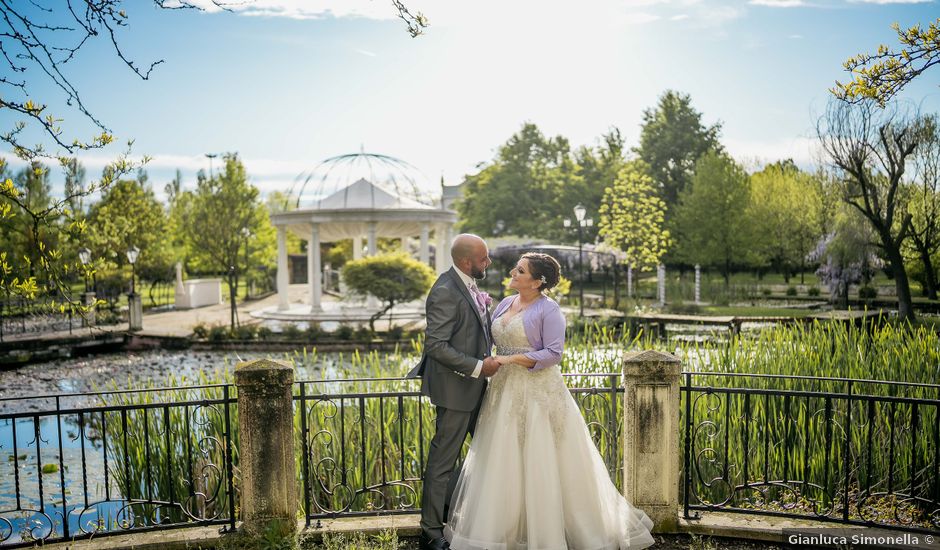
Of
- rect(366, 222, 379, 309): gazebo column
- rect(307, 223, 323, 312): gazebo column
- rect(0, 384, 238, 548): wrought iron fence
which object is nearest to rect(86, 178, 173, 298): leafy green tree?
rect(307, 223, 323, 312): gazebo column

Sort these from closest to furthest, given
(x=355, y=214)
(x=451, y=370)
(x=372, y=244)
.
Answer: (x=451, y=370) → (x=372, y=244) → (x=355, y=214)

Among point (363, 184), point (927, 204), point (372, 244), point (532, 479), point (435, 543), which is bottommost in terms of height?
point (435, 543)

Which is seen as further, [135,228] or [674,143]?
[674,143]

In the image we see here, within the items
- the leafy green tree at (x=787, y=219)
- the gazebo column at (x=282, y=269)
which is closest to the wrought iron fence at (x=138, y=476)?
the gazebo column at (x=282, y=269)

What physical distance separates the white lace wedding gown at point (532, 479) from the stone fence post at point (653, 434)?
0.45 metres

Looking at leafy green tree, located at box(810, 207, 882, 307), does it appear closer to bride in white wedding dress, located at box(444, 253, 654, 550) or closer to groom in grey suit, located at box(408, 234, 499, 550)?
bride in white wedding dress, located at box(444, 253, 654, 550)

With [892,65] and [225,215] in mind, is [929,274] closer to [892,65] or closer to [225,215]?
[892,65]

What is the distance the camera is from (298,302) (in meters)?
36.1

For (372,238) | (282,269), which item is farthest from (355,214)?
(282,269)

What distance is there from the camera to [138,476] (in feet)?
22.6

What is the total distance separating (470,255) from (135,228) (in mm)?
32884

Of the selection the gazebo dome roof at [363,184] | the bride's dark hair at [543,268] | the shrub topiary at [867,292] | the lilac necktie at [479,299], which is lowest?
the shrub topiary at [867,292]

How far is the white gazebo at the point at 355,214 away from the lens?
1136 inches

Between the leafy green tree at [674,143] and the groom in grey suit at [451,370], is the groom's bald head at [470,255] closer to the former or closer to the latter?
the groom in grey suit at [451,370]
